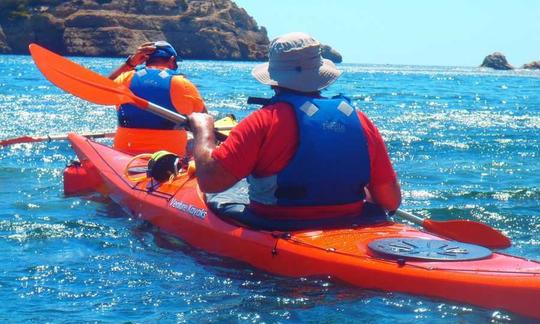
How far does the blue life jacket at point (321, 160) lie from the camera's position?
180 inches

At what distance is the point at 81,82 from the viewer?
239 inches

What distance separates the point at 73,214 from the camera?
6.97 metres

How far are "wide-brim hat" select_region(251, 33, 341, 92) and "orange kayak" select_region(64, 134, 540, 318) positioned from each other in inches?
30.7

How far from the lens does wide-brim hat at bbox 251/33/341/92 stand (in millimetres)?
4594

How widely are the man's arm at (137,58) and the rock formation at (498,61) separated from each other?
85.5 meters

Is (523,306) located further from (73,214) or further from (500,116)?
(500,116)

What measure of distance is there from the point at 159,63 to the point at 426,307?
4.32 m

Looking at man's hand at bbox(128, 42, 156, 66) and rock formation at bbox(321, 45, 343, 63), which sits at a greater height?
man's hand at bbox(128, 42, 156, 66)

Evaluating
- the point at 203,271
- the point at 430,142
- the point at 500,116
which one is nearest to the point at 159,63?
the point at 203,271

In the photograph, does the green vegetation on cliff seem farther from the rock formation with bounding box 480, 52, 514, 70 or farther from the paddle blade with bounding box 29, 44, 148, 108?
the paddle blade with bounding box 29, 44, 148, 108

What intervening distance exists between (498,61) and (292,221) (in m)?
90.4

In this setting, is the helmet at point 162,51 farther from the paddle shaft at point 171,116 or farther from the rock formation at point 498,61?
the rock formation at point 498,61

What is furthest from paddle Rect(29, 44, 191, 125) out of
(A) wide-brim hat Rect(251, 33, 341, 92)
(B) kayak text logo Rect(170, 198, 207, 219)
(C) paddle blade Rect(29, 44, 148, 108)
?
(A) wide-brim hat Rect(251, 33, 341, 92)

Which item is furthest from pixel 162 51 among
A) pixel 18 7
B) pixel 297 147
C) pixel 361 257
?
pixel 18 7
